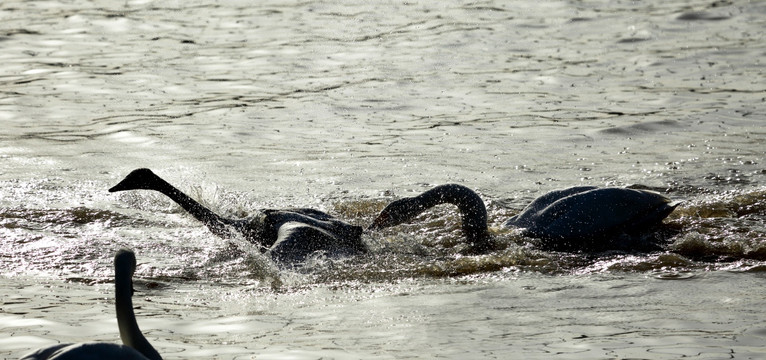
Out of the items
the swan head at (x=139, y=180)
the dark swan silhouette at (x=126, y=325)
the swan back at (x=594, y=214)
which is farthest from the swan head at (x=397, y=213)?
the dark swan silhouette at (x=126, y=325)

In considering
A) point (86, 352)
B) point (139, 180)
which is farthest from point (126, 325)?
point (139, 180)

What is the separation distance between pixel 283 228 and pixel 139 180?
5.01ft

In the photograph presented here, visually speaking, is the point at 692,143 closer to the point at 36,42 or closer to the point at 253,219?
the point at 253,219

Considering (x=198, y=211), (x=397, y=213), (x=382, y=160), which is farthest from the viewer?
(x=382, y=160)

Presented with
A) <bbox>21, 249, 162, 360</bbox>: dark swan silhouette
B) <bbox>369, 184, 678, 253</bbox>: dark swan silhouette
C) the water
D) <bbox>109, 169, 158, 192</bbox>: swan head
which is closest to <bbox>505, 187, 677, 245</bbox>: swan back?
<bbox>369, 184, 678, 253</bbox>: dark swan silhouette

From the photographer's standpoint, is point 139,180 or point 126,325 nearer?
point 126,325

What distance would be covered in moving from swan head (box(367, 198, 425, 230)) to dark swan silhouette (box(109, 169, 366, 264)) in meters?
0.29

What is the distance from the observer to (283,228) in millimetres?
7680

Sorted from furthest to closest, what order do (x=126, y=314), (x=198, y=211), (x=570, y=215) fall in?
(x=198, y=211) → (x=570, y=215) → (x=126, y=314)

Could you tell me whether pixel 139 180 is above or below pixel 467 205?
above

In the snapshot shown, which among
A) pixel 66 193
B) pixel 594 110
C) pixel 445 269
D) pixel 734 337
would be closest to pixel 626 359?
pixel 734 337

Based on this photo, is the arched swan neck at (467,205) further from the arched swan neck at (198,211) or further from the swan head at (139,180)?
the swan head at (139,180)

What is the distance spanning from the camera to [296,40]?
16.2 metres

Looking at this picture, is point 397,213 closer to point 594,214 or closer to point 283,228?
point 283,228
